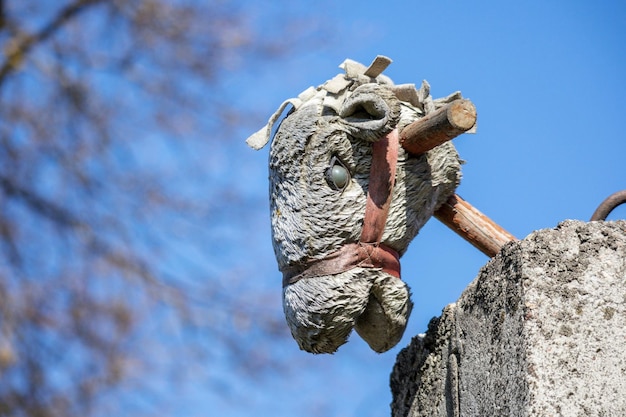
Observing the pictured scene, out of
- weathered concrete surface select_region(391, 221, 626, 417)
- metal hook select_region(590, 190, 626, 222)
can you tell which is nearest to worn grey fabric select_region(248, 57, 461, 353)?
weathered concrete surface select_region(391, 221, 626, 417)

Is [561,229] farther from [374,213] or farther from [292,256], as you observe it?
[292,256]

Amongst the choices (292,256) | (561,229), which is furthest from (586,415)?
(292,256)

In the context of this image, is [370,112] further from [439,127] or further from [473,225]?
[473,225]

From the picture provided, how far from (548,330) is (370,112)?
65cm

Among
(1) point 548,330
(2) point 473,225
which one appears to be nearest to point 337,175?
(2) point 473,225

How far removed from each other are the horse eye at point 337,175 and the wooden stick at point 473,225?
0.29 metres

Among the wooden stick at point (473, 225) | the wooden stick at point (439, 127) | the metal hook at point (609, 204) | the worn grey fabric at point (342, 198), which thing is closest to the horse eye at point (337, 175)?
the worn grey fabric at point (342, 198)

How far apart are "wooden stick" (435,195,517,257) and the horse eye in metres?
0.29

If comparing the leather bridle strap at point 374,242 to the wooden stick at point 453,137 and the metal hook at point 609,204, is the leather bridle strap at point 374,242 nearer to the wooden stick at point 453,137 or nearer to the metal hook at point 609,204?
the wooden stick at point 453,137

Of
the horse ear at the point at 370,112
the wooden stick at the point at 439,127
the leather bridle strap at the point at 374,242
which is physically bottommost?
the leather bridle strap at the point at 374,242

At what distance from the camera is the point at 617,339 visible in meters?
2.14

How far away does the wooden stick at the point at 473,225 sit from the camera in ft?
8.33

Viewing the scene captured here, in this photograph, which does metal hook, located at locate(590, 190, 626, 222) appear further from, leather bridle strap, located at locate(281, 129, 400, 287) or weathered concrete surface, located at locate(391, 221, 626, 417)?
leather bridle strap, located at locate(281, 129, 400, 287)

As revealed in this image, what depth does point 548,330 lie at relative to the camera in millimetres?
2133
